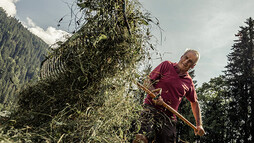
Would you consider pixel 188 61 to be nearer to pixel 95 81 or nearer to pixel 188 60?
pixel 188 60

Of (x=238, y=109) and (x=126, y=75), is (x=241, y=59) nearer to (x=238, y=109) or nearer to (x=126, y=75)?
(x=238, y=109)

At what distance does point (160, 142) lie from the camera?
2459mm

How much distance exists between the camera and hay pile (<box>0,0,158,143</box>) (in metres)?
1.25

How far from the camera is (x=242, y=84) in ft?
76.3

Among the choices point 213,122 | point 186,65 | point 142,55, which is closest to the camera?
point 142,55

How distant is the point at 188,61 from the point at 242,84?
81.7 feet

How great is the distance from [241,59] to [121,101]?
89.0 feet

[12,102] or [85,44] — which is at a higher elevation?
[85,44]

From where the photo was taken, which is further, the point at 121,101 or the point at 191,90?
the point at 191,90

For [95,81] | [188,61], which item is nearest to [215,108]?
[188,61]

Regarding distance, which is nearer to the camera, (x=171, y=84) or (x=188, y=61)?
(x=171, y=84)

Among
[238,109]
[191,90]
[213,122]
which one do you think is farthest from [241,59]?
[191,90]

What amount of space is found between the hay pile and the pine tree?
80.0 feet

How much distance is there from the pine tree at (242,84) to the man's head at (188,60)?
74.8 feet
